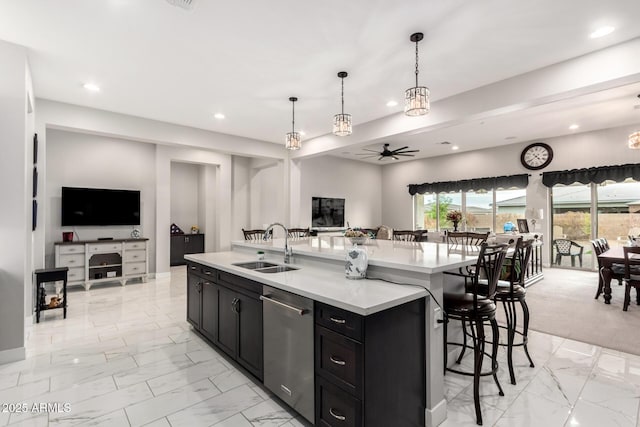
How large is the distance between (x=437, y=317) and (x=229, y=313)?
1777 millimetres

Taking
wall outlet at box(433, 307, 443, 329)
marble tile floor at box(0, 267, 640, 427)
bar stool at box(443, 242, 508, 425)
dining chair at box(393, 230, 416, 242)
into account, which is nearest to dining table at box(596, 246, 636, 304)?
marble tile floor at box(0, 267, 640, 427)

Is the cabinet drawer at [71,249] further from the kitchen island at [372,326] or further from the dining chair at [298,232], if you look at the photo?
the kitchen island at [372,326]

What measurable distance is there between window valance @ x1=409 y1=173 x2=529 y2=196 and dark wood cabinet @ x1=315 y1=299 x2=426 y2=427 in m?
7.53

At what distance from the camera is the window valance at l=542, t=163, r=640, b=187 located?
6.41 metres

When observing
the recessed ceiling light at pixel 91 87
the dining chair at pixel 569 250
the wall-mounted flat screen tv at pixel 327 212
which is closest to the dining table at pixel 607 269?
the dining chair at pixel 569 250

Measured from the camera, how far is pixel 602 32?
9.53 ft

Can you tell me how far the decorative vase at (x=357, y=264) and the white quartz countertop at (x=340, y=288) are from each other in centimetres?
5

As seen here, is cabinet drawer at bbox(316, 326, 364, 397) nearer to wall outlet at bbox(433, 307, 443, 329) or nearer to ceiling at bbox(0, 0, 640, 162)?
wall outlet at bbox(433, 307, 443, 329)

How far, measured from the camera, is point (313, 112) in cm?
516

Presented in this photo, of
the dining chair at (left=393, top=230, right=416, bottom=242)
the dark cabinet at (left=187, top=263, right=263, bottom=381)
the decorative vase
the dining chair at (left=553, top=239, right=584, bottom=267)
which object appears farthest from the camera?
the dining chair at (left=553, top=239, right=584, bottom=267)

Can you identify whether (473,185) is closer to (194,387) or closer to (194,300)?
(194,300)

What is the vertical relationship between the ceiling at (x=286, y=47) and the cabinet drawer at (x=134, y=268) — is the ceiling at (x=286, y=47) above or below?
above

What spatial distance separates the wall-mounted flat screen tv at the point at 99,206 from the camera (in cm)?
571

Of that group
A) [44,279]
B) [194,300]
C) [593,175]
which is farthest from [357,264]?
[593,175]
